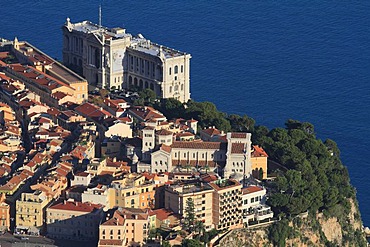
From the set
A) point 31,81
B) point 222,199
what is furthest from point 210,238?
point 31,81

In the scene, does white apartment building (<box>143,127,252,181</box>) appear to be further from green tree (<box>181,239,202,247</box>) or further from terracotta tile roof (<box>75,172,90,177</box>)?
green tree (<box>181,239,202,247</box>)

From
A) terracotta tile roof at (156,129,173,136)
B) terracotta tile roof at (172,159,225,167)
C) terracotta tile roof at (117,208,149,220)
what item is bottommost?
terracotta tile roof at (117,208,149,220)

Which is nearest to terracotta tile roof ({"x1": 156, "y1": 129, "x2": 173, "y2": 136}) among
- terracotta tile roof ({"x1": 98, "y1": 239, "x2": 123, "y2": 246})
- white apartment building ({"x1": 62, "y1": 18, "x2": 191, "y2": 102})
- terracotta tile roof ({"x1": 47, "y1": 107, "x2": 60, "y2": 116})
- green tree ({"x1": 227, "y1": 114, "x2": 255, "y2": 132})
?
green tree ({"x1": 227, "y1": 114, "x2": 255, "y2": 132})

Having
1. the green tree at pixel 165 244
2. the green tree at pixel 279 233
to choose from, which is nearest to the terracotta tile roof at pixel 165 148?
the green tree at pixel 279 233

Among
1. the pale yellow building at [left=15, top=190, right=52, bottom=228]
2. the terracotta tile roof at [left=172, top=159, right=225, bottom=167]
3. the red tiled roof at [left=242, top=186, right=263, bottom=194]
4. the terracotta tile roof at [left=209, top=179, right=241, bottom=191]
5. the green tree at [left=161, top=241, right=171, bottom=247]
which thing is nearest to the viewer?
the green tree at [left=161, top=241, right=171, bottom=247]

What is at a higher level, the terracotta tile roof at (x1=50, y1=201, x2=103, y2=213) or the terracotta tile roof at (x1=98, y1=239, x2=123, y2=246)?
the terracotta tile roof at (x1=50, y1=201, x2=103, y2=213)

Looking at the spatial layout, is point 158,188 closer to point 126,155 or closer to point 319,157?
point 126,155

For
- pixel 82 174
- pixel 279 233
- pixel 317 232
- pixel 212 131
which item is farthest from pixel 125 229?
pixel 212 131
